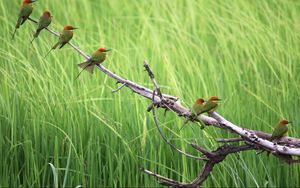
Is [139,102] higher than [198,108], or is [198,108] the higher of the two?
[139,102]

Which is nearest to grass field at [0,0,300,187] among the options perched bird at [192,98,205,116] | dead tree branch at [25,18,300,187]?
dead tree branch at [25,18,300,187]

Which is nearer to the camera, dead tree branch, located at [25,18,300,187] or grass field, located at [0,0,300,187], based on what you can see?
dead tree branch, located at [25,18,300,187]

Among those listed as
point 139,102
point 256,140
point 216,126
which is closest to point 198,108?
point 216,126

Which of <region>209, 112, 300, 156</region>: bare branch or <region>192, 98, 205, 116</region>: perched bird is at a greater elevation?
<region>192, 98, 205, 116</region>: perched bird

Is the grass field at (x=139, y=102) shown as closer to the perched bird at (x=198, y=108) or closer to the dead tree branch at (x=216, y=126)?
the dead tree branch at (x=216, y=126)

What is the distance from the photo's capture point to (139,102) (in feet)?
12.8

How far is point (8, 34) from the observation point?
4602 millimetres

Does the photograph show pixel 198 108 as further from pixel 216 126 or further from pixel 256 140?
pixel 256 140

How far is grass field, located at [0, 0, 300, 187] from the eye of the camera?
3.52 m

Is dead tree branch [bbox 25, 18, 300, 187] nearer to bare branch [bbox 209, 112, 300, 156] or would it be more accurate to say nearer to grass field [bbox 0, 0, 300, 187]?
bare branch [bbox 209, 112, 300, 156]

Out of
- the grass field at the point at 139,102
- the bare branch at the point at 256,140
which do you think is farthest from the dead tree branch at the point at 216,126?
the grass field at the point at 139,102

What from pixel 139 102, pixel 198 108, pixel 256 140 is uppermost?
pixel 139 102

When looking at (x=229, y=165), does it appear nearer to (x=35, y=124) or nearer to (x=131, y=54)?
(x=35, y=124)

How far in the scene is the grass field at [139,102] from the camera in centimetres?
352
